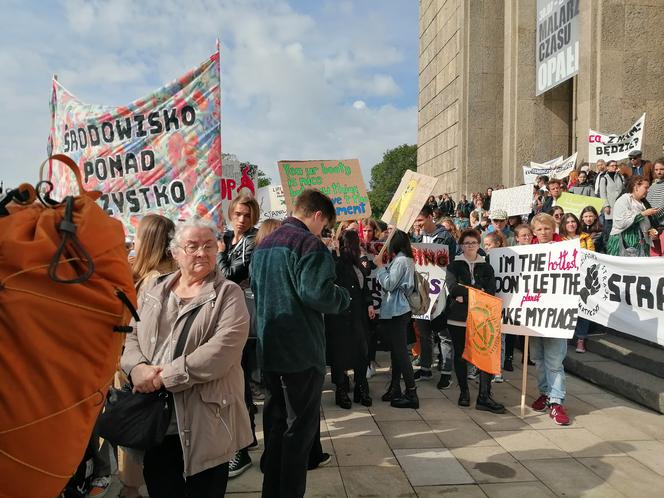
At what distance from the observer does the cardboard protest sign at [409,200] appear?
5676 millimetres

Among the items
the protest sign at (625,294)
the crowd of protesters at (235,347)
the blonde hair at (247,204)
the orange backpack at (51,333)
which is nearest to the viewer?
the orange backpack at (51,333)

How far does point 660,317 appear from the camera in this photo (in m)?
5.43

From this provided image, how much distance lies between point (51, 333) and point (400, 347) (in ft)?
15.1

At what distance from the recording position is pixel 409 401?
576 cm

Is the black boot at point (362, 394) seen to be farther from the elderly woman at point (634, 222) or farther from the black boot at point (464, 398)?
the elderly woman at point (634, 222)

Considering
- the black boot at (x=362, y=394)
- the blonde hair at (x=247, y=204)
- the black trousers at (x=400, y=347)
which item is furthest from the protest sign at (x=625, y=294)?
the blonde hair at (x=247, y=204)

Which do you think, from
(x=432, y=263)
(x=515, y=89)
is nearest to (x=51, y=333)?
(x=432, y=263)

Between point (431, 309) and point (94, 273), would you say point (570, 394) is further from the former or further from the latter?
point (94, 273)

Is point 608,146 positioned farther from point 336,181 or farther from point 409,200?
point 409,200

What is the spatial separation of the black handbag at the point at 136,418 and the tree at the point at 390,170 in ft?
275

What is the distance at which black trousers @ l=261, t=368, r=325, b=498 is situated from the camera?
10.5 feet

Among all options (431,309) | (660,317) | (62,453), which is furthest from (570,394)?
(62,453)

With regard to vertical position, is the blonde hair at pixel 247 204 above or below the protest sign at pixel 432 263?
above

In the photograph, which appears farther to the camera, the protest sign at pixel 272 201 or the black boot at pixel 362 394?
the protest sign at pixel 272 201
